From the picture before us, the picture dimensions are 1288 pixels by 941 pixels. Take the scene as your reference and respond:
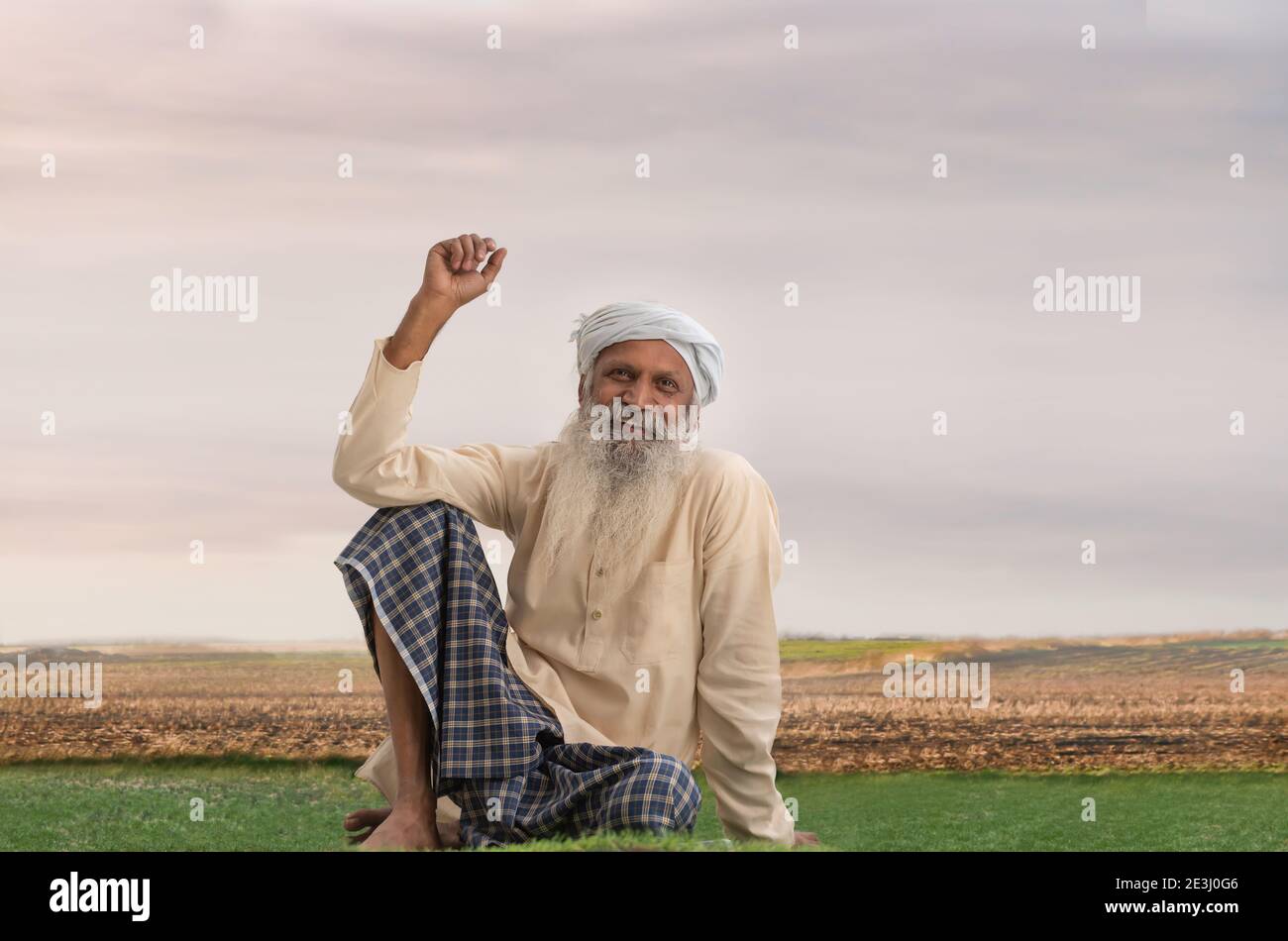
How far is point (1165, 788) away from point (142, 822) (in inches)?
153

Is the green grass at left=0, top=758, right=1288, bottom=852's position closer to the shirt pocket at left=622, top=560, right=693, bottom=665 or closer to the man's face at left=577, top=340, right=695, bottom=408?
the shirt pocket at left=622, top=560, right=693, bottom=665

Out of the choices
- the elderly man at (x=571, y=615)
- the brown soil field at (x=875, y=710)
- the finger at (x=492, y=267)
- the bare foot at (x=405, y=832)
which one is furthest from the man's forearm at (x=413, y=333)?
the brown soil field at (x=875, y=710)

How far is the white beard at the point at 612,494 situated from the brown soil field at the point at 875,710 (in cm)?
260

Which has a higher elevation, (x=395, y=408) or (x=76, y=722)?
(x=395, y=408)

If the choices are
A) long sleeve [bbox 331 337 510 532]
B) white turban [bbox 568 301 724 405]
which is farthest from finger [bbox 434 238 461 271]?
white turban [bbox 568 301 724 405]

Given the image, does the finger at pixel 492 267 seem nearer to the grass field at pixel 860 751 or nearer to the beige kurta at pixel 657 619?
the beige kurta at pixel 657 619

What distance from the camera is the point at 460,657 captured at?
311cm

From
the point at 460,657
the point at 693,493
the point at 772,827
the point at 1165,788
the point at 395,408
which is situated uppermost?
the point at 395,408

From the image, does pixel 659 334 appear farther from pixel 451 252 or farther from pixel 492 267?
pixel 451 252

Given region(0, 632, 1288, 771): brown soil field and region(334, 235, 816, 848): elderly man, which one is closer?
region(334, 235, 816, 848): elderly man

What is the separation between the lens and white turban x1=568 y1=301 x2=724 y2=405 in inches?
131

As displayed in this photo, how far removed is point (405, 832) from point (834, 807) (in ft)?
7.70
